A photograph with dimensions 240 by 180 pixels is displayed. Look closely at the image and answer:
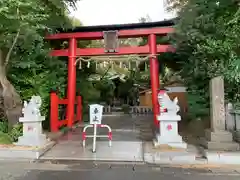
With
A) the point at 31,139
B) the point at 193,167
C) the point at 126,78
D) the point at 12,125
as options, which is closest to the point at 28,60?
the point at 12,125

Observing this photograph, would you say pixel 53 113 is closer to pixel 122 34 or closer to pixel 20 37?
pixel 20 37

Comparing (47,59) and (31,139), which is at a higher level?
(47,59)

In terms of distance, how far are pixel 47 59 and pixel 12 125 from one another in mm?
3757

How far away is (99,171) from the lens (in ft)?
22.9

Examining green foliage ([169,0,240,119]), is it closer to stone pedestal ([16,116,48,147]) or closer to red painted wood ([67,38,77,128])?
red painted wood ([67,38,77,128])

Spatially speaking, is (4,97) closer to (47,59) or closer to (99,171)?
(47,59)

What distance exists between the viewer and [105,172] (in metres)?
6.87

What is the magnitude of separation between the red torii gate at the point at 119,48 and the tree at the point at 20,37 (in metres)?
1.58

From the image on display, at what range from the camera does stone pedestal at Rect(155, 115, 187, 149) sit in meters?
9.34

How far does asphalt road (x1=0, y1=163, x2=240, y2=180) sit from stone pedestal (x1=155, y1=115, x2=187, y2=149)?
78.1 inches

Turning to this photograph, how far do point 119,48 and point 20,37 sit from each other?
570cm

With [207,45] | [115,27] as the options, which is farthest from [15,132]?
[207,45]

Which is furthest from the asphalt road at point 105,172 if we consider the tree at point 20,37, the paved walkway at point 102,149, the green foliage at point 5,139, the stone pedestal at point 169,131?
the tree at point 20,37

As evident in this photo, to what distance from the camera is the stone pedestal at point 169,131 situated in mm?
9344
